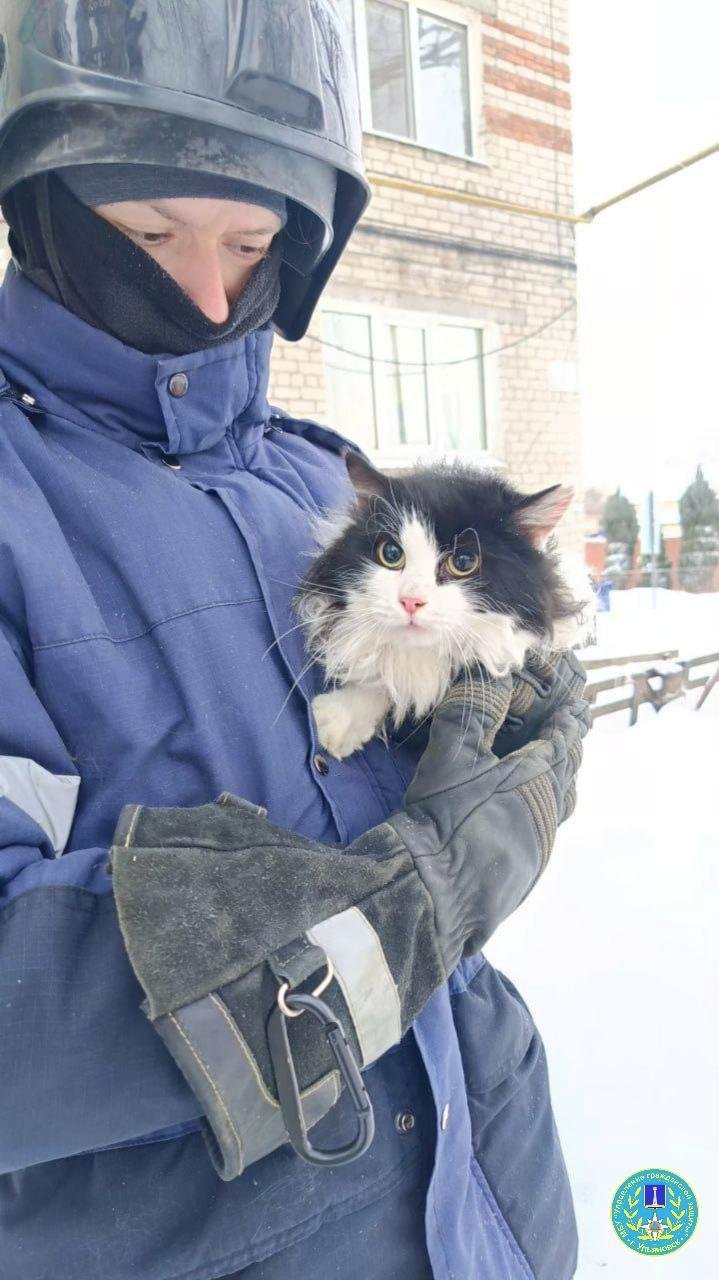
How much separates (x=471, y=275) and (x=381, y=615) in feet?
25.6

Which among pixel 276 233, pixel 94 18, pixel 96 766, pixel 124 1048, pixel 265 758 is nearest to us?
pixel 124 1048

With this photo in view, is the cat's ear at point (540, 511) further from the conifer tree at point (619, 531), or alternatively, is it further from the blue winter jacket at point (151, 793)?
the conifer tree at point (619, 531)

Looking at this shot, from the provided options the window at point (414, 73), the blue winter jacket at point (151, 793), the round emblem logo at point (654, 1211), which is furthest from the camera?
the window at point (414, 73)

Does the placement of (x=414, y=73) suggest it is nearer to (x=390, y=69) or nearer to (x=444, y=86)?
(x=390, y=69)

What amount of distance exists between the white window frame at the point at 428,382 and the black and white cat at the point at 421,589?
5.81 meters

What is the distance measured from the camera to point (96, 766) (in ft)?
3.30

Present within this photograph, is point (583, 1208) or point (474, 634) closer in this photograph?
point (474, 634)


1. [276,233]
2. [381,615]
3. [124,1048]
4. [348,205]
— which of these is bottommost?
[124,1048]

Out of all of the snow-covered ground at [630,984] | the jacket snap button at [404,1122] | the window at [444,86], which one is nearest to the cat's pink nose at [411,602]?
the jacket snap button at [404,1122]

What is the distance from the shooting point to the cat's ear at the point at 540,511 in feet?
5.05

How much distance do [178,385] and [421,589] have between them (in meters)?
0.54

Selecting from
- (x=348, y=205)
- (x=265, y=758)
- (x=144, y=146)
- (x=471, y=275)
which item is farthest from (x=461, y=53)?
(x=265, y=758)

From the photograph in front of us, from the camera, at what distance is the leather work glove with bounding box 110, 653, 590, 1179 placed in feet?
2.66

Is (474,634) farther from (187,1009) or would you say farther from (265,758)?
(187,1009)
